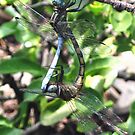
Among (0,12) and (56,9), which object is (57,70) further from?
(0,12)

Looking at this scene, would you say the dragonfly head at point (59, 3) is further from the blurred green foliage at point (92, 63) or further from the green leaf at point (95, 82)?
the green leaf at point (95, 82)

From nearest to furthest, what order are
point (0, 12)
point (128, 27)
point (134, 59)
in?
point (128, 27), point (134, 59), point (0, 12)

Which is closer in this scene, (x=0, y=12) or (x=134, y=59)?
(x=134, y=59)

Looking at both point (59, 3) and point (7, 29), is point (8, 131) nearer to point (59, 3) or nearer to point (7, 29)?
point (7, 29)

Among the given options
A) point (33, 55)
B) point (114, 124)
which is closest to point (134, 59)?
point (33, 55)

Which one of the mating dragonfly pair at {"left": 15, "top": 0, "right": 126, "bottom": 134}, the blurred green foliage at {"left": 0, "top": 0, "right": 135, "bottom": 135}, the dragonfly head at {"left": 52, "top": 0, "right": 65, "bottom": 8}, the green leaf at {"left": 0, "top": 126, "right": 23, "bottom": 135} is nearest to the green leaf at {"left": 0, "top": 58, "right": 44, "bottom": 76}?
the blurred green foliage at {"left": 0, "top": 0, "right": 135, "bottom": 135}

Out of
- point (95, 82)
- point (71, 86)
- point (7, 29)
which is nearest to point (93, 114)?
point (71, 86)
